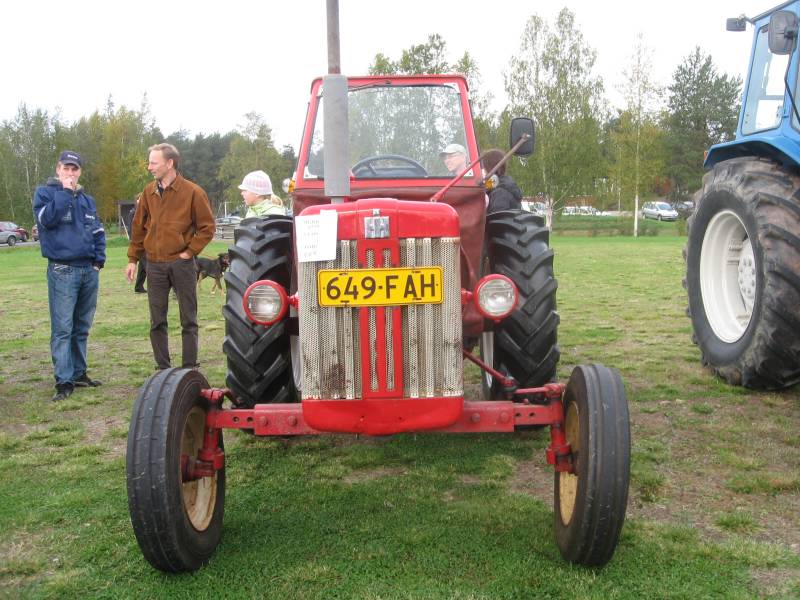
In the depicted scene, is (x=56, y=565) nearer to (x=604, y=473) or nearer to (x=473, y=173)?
(x=604, y=473)

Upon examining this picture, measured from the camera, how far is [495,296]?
319 centimetres

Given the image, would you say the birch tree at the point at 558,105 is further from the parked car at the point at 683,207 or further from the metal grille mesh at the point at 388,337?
the metal grille mesh at the point at 388,337

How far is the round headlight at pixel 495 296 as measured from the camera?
10.4 ft

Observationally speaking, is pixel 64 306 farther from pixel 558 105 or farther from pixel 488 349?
pixel 558 105

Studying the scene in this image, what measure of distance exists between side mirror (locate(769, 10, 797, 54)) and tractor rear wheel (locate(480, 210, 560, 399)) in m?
1.99

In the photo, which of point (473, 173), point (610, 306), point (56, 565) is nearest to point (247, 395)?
point (56, 565)

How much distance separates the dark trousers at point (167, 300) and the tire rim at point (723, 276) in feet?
12.7

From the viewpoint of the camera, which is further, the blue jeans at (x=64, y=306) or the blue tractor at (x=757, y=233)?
the blue jeans at (x=64, y=306)

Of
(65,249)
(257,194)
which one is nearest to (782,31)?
(257,194)

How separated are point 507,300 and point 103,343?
604 cm

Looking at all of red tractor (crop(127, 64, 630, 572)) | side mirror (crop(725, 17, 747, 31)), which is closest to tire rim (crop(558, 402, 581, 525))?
red tractor (crop(127, 64, 630, 572))

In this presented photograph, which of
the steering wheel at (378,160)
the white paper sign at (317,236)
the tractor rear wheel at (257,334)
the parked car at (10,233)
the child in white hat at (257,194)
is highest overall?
the steering wheel at (378,160)

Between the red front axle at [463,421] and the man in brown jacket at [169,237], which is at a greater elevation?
the man in brown jacket at [169,237]

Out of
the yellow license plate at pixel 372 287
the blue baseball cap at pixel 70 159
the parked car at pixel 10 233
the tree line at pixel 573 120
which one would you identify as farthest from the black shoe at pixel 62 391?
the parked car at pixel 10 233
